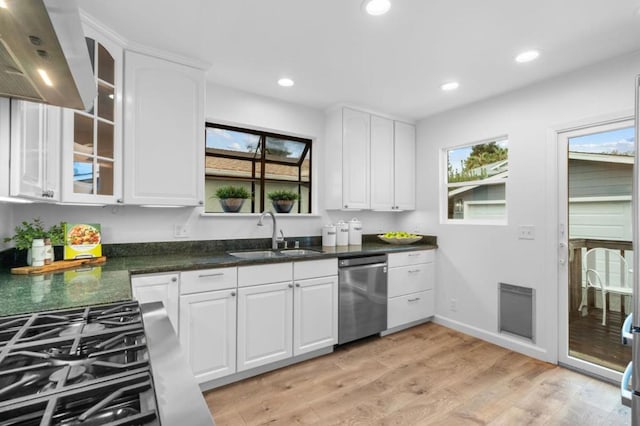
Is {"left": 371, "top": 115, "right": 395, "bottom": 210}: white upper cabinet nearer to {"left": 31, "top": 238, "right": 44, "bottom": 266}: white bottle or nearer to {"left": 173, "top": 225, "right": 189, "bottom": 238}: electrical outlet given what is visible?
{"left": 173, "top": 225, "right": 189, "bottom": 238}: electrical outlet

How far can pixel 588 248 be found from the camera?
252 centimetres

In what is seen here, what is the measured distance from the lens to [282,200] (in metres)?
3.23

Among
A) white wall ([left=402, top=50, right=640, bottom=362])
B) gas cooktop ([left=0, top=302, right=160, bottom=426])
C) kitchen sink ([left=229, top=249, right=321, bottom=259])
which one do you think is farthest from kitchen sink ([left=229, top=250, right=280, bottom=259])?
white wall ([left=402, top=50, right=640, bottom=362])

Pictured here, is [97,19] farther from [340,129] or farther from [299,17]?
[340,129]

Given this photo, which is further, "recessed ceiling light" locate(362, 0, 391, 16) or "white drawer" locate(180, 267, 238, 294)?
"white drawer" locate(180, 267, 238, 294)

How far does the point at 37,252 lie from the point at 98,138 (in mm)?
774

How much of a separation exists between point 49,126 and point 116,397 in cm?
181

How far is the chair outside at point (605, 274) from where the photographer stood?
2.35 m

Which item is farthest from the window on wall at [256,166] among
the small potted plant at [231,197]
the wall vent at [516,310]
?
the wall vent at [516,310]

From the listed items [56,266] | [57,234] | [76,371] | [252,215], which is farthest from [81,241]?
[76,371]

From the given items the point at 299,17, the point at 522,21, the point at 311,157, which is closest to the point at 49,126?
the point at 299,17

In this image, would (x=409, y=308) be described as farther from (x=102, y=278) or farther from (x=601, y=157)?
(x=102, y=278)

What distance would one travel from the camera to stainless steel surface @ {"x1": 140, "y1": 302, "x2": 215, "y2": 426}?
0.51 m

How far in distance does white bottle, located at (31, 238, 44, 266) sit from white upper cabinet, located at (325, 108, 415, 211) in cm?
239
